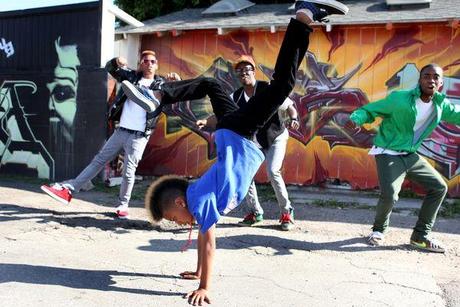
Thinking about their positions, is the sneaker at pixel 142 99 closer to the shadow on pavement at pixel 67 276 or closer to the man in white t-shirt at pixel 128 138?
the man in white t-shirt at pixel 128 138

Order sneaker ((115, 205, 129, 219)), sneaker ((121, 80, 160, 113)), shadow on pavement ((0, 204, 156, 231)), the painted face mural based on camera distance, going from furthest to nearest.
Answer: the painted face mural, sneaker ((115, 205, 129, 219)), shadow on pavement ((0, 204, 156, 231)), sneaker ((121, 80, 160, 113))

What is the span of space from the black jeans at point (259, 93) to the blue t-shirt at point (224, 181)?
0.39 feet

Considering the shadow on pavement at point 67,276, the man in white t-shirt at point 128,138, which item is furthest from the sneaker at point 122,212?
the shadow on pavement at point 67,276

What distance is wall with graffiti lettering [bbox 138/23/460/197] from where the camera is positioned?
27.0 feet

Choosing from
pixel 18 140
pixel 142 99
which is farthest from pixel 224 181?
pixel 18 140

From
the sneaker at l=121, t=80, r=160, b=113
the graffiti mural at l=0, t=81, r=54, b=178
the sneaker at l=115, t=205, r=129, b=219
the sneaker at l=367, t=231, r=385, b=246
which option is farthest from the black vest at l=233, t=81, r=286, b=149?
the graffiti mural at l=0, t=81, r=54, b=178

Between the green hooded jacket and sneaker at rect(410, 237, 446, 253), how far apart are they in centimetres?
96

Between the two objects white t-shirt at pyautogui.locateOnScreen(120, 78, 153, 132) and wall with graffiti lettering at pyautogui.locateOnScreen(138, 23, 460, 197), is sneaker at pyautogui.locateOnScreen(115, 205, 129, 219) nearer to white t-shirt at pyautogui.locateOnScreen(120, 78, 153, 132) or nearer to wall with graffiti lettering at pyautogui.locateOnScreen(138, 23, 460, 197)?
white t-shirt at pyautogui.locateOnScreen(120, 78, 153, 132)

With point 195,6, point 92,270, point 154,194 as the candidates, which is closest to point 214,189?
point 154,194

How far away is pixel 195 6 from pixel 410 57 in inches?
254

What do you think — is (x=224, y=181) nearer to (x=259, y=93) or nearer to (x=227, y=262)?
(x=259, y=93)

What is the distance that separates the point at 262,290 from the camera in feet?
13.7

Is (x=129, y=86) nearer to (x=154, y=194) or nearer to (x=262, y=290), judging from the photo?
(x=154, y=194)

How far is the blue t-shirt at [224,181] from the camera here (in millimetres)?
3699
